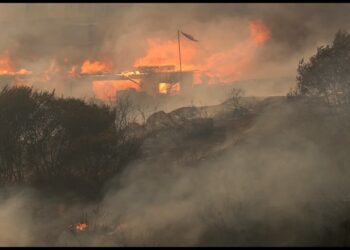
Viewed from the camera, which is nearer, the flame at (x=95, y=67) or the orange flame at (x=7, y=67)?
the orange flame at (x=7, y=67)

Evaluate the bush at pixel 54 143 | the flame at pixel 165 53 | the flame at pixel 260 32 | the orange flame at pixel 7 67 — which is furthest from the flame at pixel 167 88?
the bush at pixel 54 143

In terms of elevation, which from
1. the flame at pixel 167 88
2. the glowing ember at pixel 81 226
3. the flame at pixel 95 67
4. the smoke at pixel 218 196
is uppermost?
the flame at pixel 95 67

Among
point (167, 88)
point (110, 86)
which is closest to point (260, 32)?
point (167, 88)

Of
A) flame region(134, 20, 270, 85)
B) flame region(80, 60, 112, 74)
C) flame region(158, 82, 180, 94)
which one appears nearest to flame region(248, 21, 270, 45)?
flame region(134, 20, 270, 85)

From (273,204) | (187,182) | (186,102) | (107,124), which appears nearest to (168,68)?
(186,102)

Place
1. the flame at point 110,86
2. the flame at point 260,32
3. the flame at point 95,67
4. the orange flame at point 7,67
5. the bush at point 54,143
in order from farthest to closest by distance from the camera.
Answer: the flame at point 95,67 < the orange flame at point 7,67 < the flame at point 110,86 < the flame at point 260,32 < the bush at point 54,143

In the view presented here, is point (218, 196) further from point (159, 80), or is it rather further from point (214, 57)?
point (214, 57)

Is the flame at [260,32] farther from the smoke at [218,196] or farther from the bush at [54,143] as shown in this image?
the bush at [54,143]
